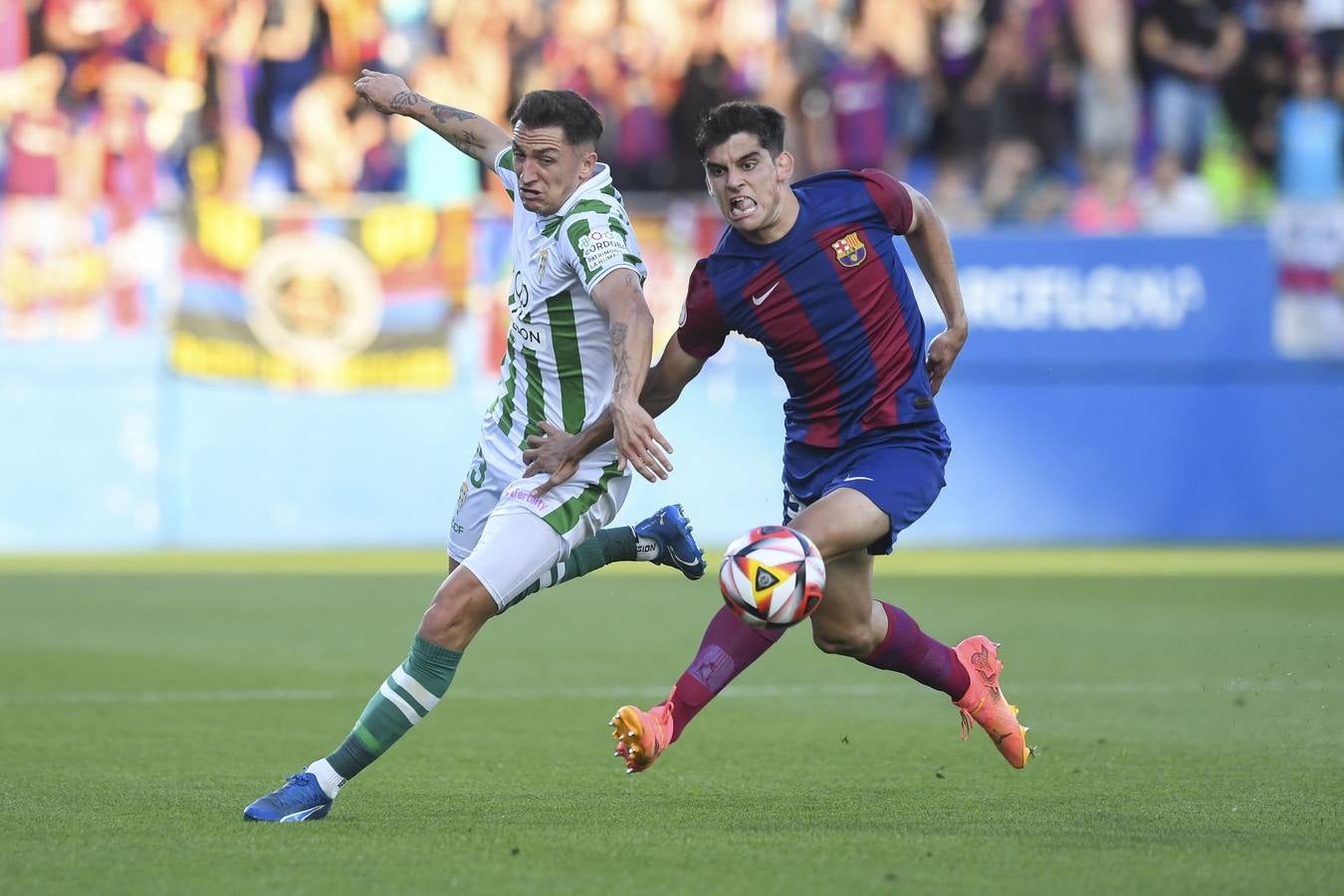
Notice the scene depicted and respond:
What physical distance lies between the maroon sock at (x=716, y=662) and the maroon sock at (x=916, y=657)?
1.34 feet

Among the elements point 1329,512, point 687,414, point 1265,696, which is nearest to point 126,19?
point 687,414

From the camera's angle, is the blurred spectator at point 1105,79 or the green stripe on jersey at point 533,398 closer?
the green stripe on jersey at point 533,398

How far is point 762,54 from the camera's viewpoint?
64.8 feet

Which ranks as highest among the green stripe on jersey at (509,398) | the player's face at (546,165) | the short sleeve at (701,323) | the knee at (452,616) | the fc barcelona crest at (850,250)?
the player's face at (546,165)

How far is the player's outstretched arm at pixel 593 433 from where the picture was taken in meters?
6.66

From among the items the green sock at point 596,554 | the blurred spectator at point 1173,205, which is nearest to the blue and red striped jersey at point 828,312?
the green sock at point 596,554

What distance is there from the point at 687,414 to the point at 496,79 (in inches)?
142

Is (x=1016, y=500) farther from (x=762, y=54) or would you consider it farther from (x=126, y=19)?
(x=126, y=19)

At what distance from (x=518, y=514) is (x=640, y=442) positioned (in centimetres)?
59

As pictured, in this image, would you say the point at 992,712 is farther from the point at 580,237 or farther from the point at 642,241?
the point at 642,241

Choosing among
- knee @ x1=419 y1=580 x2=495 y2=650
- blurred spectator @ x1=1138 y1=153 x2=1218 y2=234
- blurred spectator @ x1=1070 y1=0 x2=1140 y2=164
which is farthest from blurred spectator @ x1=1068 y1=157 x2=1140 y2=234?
knee @ x1=419 y1=580 x2=495 y2=650

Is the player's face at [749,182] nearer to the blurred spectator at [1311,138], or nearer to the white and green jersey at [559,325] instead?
the white and green jersey at [559,325]

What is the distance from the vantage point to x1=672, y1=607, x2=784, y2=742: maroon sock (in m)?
6.74

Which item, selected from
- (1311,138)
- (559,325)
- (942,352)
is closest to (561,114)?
(559,325)
